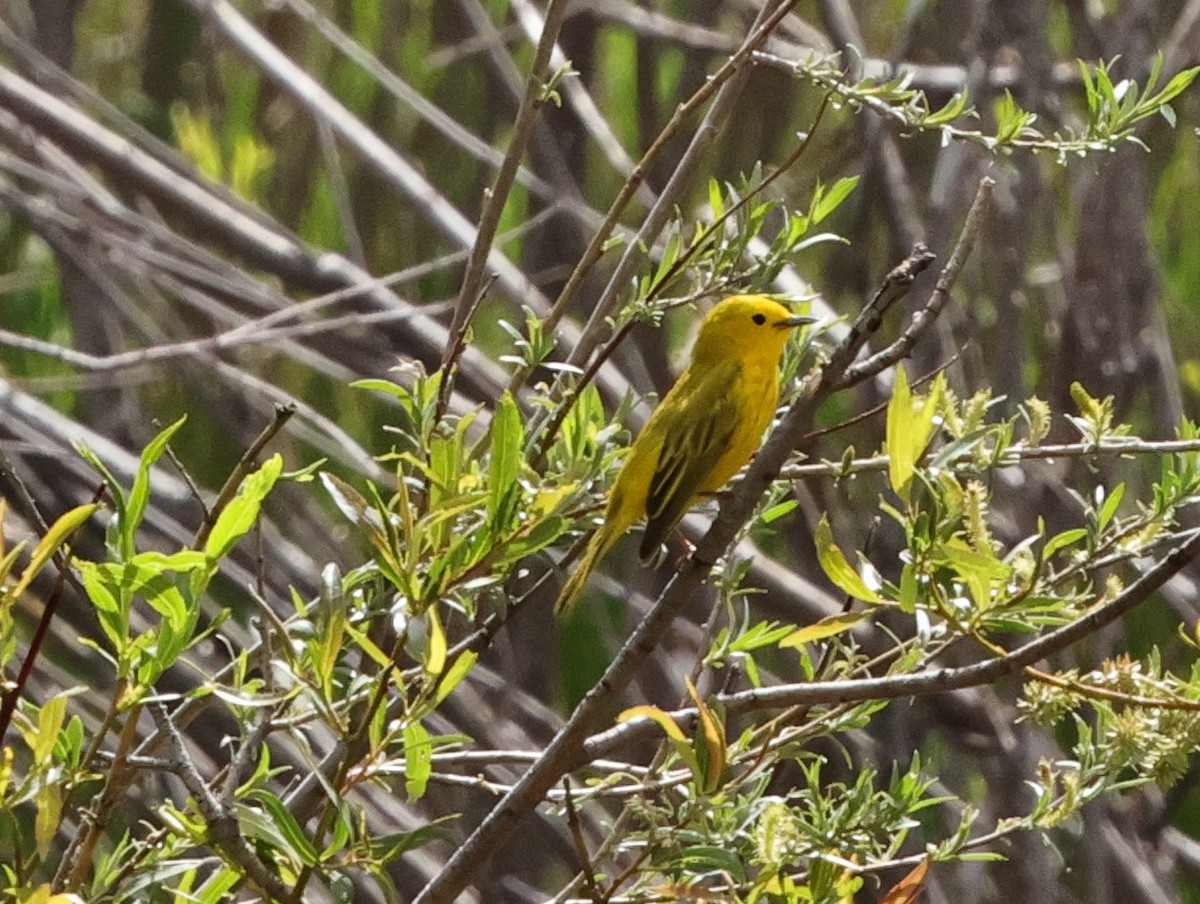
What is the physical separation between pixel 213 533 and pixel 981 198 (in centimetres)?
42

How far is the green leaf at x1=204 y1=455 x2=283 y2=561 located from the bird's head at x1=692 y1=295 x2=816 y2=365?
1223 millimetres

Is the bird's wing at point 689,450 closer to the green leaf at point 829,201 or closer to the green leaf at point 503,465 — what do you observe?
the green leaf at point 829,201

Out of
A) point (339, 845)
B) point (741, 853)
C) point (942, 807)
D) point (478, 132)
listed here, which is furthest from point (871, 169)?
point (339, 845)

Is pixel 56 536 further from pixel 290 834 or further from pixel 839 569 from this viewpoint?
pixel 839 569

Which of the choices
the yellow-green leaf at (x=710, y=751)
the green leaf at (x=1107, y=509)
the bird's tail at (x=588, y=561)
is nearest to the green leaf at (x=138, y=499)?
the yellow-green leaf at (x=710, y=751)

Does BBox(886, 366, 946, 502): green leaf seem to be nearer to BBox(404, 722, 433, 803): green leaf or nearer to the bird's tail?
BBox(404, 722, 433, 803): green leaf

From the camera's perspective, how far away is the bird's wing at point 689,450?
161cm

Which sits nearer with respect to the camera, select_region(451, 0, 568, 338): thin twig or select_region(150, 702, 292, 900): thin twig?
select_region(150, 702, 292, 900): thin twig

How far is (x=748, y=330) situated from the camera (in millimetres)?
2041

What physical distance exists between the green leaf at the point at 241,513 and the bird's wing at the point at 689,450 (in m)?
0.77

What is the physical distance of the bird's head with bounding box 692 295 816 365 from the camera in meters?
2.01

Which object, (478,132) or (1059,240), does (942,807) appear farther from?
(478,132)

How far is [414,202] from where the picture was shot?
2273mm

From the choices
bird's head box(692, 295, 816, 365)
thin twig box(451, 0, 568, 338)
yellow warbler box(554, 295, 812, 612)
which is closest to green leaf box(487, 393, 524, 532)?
thin twig box(451, 0, 568, 338)
